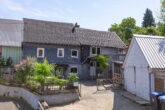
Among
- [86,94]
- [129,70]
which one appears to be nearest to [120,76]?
[129,70]

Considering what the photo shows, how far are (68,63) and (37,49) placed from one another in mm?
4826

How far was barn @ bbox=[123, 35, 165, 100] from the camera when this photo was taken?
9797 mm

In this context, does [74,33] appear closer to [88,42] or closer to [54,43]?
[88,42]

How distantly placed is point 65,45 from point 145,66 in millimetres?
12695

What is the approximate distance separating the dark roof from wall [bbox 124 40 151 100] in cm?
945

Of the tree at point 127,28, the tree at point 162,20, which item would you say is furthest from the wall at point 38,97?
the tree at point 127,28

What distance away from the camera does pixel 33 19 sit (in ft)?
75.9

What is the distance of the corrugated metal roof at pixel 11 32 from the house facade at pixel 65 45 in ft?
6.27

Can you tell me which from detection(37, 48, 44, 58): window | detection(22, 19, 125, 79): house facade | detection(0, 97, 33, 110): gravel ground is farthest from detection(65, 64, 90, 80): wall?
detection(0, 97, 33, 110): gravel ground

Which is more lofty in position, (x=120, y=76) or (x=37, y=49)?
(x=37, y=49)

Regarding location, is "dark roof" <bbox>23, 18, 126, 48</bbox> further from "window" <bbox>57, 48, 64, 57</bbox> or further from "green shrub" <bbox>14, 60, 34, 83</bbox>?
"green shrub" <bbox>14, 60, 34, 83</bbox>

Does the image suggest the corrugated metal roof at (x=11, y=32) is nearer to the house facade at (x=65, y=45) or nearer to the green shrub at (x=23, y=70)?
the house facade at (x=65, y=45)

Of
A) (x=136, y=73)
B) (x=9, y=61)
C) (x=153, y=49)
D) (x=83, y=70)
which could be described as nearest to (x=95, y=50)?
(x=83, y=70)

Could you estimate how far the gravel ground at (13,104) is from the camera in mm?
10755
